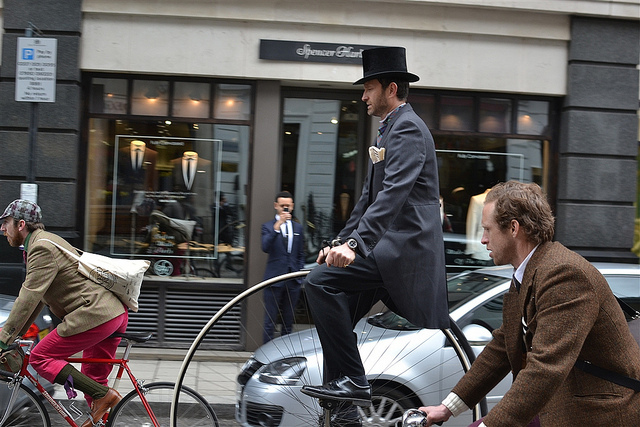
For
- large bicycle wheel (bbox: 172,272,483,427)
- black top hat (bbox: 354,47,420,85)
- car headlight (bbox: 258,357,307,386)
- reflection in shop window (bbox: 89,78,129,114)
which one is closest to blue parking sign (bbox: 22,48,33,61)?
reflection in shop window (bbox: 89,78,129,114)

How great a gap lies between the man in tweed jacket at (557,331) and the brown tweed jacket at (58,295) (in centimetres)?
285

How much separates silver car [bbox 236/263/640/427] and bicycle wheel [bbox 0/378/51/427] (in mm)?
1268

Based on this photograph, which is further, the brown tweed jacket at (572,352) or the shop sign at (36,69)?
the shop sign at (36,69)

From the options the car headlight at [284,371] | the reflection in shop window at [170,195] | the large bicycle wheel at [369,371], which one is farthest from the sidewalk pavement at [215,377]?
the reflection in shop window at [170,195]

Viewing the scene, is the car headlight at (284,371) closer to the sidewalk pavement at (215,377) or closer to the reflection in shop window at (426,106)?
the sidewalk pavement at (215,377)

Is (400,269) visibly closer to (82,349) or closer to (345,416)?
(345,416)

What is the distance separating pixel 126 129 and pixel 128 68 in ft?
2.61

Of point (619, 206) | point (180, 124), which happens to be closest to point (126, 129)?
point (180, 124)

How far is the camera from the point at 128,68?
858 centimetres

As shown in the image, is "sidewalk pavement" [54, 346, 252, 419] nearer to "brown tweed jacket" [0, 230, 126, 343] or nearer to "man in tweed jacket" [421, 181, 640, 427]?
"brown tweed jacket" [0, 230, 126, 343]

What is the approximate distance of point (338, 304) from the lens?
11.5 ft

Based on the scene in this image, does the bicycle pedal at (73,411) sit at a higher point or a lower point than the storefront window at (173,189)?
lower

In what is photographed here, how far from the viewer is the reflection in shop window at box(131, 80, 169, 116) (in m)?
8.84

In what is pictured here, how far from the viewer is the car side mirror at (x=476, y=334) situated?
514 centimetres
